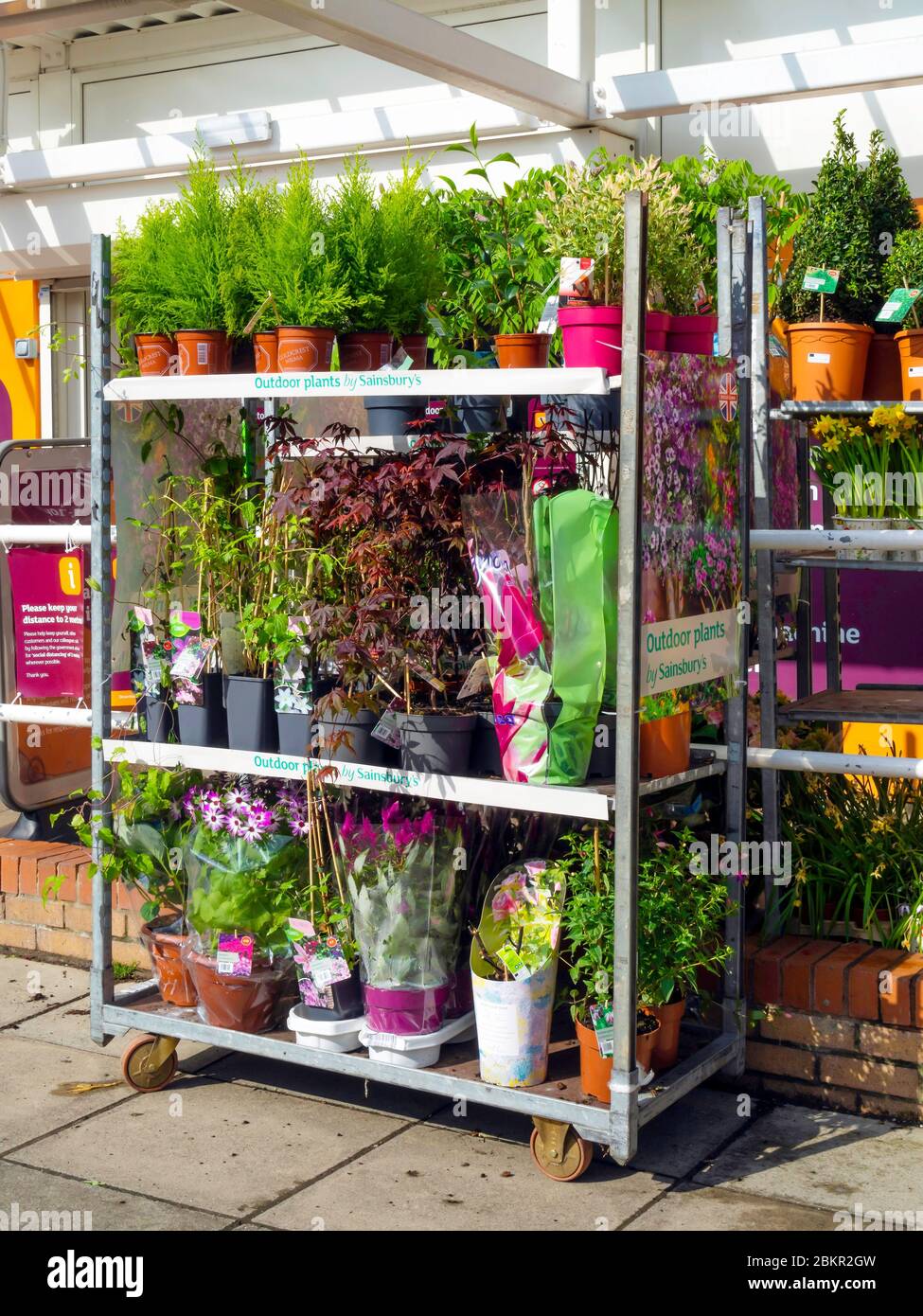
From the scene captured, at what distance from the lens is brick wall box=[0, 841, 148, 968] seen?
436 centimetres

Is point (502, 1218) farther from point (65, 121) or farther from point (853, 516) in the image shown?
point (65, 121)

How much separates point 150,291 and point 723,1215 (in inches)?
98.5

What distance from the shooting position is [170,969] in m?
3.64

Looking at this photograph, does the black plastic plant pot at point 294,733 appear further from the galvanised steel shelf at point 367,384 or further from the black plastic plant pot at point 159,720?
the galvanised steel shelf at point 367,384

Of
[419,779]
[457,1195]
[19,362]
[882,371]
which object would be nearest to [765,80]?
[882,371]

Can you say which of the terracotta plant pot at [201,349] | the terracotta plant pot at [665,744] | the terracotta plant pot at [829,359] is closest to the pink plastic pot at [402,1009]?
the terracotta plant pot at [665,744]

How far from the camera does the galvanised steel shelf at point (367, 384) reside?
2.89 meters

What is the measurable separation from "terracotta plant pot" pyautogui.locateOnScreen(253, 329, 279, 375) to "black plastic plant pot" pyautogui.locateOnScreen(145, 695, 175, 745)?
860 millimetres

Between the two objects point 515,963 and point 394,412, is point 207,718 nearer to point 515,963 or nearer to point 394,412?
point 394,412

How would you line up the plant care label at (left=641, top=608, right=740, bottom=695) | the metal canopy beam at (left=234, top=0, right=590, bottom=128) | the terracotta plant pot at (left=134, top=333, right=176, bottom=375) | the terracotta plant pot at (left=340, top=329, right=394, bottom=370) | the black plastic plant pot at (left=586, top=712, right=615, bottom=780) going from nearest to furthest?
the plant care label at (left=641, top=608, right=740, bottom=695) < the black plastic plant pot at (left=586, top=712, right=615, bottom=780) < the terracotta plant pot at (left=340, top=329, right=394, bottom=370) < the terracotta plant pot at (left=134, top=333, right=176, bottom=375) < the metal canopy beam at (left=234, top=0, right=590, bottom=128)

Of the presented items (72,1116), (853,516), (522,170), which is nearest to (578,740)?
(853,516)

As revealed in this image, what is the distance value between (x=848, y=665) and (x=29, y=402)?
5.24 metres

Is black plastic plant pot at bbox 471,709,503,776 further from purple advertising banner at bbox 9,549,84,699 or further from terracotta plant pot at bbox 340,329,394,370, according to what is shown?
purple advertising banner at bbox 9,549,84,699

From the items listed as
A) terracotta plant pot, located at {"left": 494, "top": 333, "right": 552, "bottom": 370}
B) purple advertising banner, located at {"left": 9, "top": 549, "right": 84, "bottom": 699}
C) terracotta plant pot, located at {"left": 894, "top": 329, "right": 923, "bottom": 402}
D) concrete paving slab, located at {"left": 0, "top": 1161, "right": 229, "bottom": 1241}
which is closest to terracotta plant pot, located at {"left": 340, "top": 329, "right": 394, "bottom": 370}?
terracotta plant pot, located at {"left": 494, "top": 333, "right": 552, "bottom": 370}
